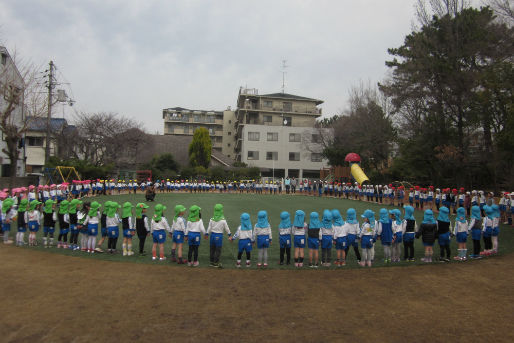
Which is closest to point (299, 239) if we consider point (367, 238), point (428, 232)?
point (367, 238)

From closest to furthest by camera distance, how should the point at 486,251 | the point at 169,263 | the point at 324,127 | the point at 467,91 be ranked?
the point at 169,263, the point at 486,251, the point at 467,91, the point at 324,127

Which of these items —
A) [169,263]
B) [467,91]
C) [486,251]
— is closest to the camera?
[169,263]

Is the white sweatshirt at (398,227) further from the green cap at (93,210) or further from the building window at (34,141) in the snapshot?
the building window at (34,141)

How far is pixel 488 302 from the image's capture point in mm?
6828

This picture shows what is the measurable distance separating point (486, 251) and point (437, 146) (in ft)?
59.1

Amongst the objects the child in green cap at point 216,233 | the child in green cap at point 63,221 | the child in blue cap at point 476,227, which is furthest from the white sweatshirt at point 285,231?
the child in green cap at point 63,221

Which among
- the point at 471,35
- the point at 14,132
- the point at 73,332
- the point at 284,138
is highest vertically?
the point at 471,35

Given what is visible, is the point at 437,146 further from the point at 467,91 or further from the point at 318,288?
the point at 318,288

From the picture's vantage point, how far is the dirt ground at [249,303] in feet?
17.5

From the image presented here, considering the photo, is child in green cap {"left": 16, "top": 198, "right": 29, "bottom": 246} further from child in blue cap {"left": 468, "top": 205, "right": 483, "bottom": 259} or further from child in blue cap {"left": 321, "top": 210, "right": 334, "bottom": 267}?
child in blue cap {"left": 468, "top": 205, "right": 483, "bottom": 259}

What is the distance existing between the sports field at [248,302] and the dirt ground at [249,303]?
19 mm

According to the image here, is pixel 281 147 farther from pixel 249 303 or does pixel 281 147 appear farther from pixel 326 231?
pixel 249 303

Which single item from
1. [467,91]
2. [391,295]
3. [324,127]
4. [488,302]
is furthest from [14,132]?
[324,127]

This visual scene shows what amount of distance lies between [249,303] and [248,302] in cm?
5
